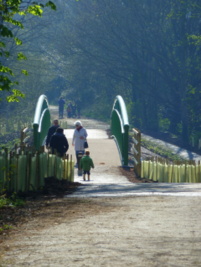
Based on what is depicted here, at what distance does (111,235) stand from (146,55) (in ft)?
146

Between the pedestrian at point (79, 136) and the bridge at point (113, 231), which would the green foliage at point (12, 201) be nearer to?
the bridge at point (113, 231)

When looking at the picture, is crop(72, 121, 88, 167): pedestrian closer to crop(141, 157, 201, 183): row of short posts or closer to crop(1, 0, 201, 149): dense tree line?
crop(141, 157, 201, 183): row of short posts

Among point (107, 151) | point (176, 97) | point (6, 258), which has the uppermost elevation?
point (176, 97)

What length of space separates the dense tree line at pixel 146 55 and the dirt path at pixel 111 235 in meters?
34.7

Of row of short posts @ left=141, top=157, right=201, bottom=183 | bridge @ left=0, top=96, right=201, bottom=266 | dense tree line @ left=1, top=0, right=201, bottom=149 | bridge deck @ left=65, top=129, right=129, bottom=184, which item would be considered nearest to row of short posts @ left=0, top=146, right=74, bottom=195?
bridge @ left=0, top=96, right=201, bottom=266

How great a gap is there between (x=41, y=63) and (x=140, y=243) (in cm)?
4675

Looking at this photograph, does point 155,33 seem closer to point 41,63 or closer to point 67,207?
point 41,63

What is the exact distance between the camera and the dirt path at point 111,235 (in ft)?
Result: 23.6

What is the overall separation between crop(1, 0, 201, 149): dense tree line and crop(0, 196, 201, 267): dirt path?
3469cm

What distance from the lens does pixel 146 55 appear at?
52.2 metres

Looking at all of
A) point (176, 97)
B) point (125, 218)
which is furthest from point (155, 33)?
point (125, 218)

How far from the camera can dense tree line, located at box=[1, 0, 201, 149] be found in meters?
48.8

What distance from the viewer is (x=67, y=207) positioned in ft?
35.7

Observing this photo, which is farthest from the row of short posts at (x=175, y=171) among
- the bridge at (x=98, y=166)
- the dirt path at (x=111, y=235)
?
the dirt path at (x=111, y=235)
